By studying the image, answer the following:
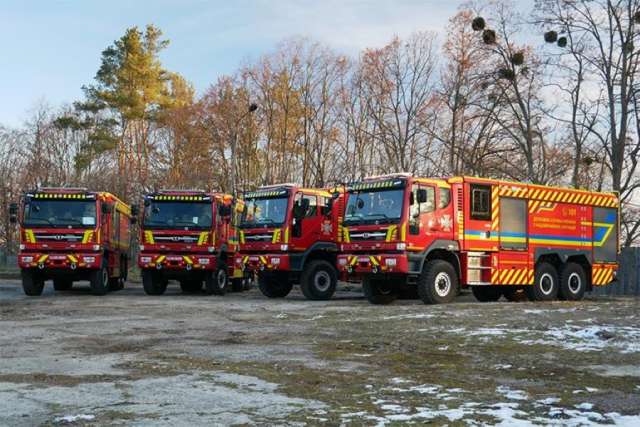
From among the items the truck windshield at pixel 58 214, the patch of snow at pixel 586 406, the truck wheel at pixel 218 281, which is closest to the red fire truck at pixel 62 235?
the truck windshield at pixel 58 214

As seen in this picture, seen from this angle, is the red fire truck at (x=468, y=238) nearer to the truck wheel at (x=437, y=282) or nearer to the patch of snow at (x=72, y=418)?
the truck wheel at (x=437, y=282)

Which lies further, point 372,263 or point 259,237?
point 259,237

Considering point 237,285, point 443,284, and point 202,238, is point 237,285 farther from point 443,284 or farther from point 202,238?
point 443,284

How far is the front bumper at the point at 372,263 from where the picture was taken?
717 inches

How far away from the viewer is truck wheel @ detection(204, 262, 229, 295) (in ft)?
79.5

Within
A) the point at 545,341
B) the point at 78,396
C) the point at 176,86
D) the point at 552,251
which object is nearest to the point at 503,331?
the point at 545,341

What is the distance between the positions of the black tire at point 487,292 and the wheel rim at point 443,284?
281cm

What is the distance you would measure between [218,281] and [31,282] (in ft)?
17.5

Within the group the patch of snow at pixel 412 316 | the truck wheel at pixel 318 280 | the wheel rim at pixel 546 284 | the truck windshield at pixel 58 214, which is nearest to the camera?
the patch of snow at pixel 412 316

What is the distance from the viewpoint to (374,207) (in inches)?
751

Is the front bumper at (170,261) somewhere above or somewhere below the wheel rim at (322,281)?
above

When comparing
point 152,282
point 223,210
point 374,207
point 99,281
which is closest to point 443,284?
point 374,207

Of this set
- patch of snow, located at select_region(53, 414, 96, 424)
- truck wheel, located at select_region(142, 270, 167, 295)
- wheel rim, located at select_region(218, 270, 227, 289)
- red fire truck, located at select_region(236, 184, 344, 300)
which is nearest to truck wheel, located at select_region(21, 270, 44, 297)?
truck wheel, located at select_region(142, 270, 167, 295)

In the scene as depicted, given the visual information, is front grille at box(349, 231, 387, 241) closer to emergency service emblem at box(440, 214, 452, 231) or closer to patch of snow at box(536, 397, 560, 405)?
emergency service emblem at box(440, 214, 452, 231)
